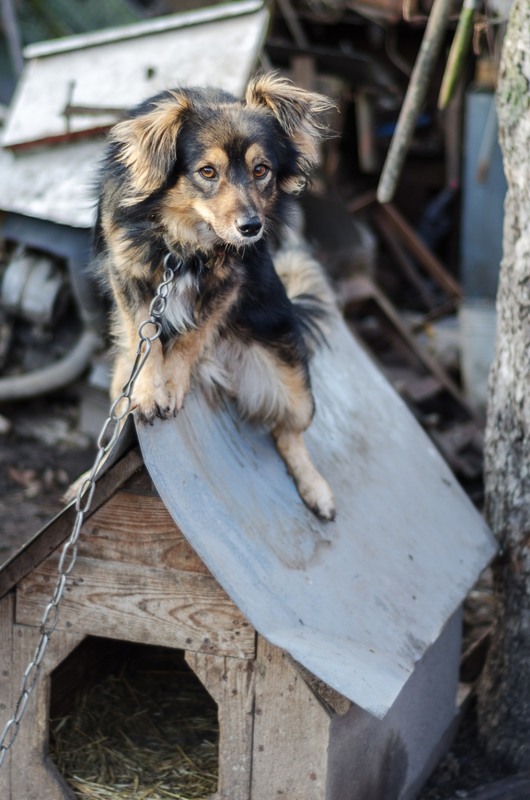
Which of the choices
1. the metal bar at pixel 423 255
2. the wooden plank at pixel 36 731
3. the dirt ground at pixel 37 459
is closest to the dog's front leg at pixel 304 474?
the wooden plank at pixel 36 731

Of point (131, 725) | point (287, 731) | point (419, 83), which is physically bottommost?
point (131, 725)

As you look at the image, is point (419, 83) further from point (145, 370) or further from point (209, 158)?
point (145, 370)

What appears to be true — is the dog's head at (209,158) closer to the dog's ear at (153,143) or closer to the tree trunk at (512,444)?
the dog's ear at (153,143)

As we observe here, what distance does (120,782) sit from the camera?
3533mm

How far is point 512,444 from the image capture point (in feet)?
13.0

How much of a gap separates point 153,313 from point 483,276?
5.79m

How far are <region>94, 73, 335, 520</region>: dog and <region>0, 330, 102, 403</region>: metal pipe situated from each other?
9.28 feet

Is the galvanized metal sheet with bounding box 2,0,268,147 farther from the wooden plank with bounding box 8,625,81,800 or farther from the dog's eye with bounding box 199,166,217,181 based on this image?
the wooden plank with bounding box 8,625,81,800

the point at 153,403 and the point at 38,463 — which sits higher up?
the point at 153,403

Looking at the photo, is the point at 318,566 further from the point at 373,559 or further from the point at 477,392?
the point at 477,392

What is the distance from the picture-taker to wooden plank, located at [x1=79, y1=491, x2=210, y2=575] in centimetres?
313

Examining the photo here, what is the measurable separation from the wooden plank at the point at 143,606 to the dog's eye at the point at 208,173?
45.6 inches

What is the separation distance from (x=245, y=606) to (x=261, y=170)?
129cm

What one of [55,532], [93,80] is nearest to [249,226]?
[55,532]
